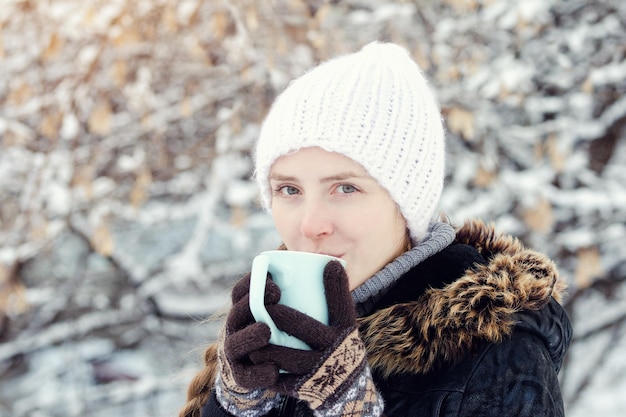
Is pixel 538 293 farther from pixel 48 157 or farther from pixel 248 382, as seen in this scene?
pixel 48 157

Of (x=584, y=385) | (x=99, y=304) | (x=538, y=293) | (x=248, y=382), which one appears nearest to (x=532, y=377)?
(x=538, y=293)

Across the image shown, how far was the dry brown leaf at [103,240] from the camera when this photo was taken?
2834 mm

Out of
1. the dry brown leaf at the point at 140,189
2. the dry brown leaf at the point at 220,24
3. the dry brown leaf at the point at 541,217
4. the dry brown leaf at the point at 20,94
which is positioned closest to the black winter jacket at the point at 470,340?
the dry brown leaf at the point at 541,217

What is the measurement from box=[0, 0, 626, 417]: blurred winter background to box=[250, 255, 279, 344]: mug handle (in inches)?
75.2

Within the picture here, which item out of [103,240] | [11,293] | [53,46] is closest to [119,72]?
[53,46]

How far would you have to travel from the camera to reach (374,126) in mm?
1030

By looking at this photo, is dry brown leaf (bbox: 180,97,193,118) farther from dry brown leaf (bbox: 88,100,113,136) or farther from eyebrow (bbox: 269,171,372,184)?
eyebrow (bbox: 269,171,372,184)

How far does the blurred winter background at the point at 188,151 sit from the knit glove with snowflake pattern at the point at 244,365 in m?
1.79

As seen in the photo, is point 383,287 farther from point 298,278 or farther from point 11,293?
point 11,293

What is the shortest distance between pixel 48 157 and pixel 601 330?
260 centimetres

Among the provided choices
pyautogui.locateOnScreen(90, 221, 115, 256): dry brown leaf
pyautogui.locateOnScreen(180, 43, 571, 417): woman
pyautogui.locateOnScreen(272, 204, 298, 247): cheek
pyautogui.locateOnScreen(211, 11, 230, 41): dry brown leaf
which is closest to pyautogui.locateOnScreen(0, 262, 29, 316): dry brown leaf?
pyautogui.locateOnScreen(90, 221, 115, 256): dry brown leaf

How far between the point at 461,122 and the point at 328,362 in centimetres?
202

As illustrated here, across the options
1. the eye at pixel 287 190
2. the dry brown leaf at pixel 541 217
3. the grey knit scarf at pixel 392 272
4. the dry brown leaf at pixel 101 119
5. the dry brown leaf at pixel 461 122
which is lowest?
the dry brown leaf at pixel 541 217

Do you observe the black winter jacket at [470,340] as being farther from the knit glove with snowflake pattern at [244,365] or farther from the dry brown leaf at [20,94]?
the dry brown leaf at [20,94]
